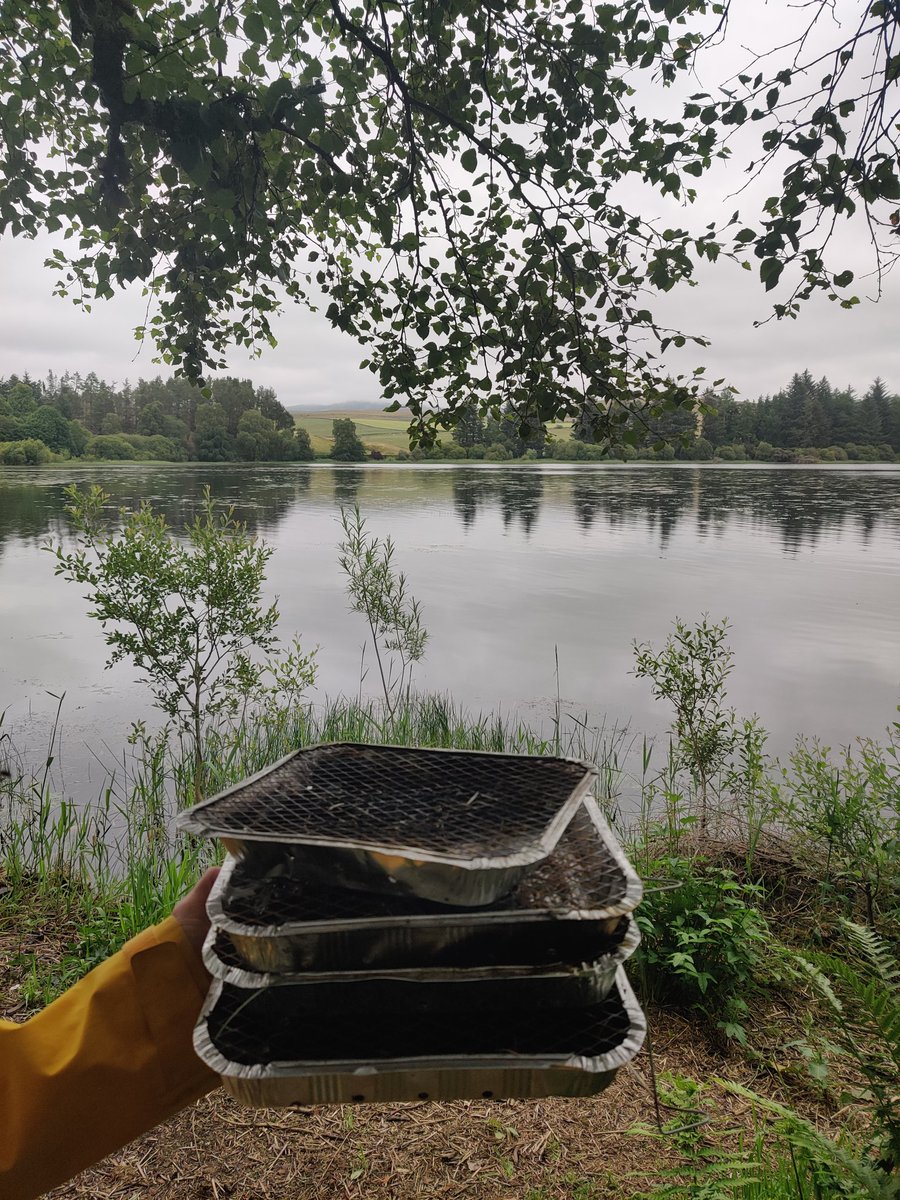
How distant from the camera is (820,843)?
16.4ft

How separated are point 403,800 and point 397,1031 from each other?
31 cm

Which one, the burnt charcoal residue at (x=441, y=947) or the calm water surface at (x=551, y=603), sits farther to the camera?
the calm water surface at (x=551, y=603)

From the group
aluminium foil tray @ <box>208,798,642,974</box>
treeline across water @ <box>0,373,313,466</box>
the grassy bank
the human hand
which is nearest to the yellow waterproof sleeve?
the human hand

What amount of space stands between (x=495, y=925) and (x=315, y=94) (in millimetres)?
3503

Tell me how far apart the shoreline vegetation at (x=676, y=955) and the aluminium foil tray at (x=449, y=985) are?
0.84 feet

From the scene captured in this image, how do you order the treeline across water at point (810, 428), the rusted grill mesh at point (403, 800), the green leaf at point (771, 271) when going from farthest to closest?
the treeline across water at point (810, 428) → the green leaf at point (771, 271) → the rusted grill mesh at point (403, 800)

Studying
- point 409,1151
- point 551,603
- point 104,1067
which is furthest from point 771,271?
point 551,603

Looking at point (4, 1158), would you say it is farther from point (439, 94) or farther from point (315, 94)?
point (439, 94)

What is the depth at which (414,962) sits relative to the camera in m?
0.86

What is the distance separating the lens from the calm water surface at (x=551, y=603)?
12.2 meters

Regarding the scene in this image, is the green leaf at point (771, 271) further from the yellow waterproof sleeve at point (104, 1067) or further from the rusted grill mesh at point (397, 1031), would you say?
the yellow waterproof sleeve at point (104, 1067)

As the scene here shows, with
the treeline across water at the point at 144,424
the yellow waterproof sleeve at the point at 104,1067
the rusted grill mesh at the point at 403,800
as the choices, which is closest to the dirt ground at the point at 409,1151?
the yellow waterproof sleeve at the point at 104,1067

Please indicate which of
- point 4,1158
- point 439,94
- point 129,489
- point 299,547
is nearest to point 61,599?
point 299,547

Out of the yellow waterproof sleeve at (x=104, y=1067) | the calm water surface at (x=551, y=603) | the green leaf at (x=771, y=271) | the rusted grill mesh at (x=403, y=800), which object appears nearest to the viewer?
the rusted grill mesh at (x=403, y=800)
